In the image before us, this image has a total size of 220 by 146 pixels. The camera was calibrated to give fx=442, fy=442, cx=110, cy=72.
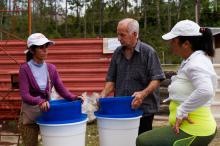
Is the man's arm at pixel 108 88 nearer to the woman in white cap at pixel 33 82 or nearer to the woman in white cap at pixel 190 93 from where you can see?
the woman in white cap at pixel 33 82

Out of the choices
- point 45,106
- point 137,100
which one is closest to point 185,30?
point 137,100

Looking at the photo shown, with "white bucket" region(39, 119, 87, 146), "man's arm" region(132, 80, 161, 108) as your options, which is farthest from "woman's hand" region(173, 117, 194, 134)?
"white bucket" region(39, 119, 87, 146)

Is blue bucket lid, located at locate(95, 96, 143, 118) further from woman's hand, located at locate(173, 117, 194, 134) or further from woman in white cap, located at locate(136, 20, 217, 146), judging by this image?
woman's hand, located at locate(173, 117, 194, 134)

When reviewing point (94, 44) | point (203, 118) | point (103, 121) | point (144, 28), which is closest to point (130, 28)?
point (103, 121)

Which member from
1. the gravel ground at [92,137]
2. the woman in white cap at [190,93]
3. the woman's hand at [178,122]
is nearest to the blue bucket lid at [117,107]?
the woman in white cap at [190,93]

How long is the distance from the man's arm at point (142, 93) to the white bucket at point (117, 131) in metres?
0.12

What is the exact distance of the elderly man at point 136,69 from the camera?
3488 mm

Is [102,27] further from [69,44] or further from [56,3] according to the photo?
[69,44]

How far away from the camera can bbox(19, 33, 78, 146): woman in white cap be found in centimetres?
343

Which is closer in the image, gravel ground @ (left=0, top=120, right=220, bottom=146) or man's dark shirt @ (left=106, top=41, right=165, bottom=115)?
man's dark shirt @ (left=106, top=41, right=165, bottom=115)

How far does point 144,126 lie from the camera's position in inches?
145

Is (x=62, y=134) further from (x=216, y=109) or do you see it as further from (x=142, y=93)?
(x=216, y=109)

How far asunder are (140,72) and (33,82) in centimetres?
86

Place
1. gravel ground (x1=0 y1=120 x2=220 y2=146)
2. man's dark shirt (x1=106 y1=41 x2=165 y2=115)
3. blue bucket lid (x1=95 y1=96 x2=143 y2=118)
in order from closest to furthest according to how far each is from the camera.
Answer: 1. blue bucket lid (x1=95 y1=96 x2=143 y2=118)
2. man's dark shirt (x1=106 y1=41 x2=165 y2=115)
3. gravel ground (x1=0 y1=120 x2=220 y2=146)
